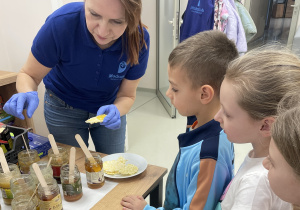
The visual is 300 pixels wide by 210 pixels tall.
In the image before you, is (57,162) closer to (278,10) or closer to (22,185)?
Result: (22,185)

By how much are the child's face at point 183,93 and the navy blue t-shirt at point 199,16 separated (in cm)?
158

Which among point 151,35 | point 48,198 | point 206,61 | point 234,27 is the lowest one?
point 151,35

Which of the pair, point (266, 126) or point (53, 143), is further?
point (53, 143)

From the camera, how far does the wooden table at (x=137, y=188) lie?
3.22ft

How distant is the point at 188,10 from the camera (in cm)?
248

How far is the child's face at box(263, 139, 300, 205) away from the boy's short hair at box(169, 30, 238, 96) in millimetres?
385

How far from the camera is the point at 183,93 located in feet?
3.21

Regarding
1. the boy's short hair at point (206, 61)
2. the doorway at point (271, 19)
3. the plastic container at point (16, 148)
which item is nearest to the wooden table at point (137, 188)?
the plastic container at point (16, 148)

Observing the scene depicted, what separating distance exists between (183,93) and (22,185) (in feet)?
2.09

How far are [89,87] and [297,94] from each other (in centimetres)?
92

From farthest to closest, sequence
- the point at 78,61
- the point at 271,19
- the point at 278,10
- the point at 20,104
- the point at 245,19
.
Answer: the point at 271,19 → the point at 278,10 → the point at 245,19 → the point at 78,61 → the point at 20,104

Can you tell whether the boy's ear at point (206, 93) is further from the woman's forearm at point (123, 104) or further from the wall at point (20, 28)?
the wall at point (20, 28)

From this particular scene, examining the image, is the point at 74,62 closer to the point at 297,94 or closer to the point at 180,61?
the point at 180,61

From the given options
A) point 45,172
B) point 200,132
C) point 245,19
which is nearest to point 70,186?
point 45,172
